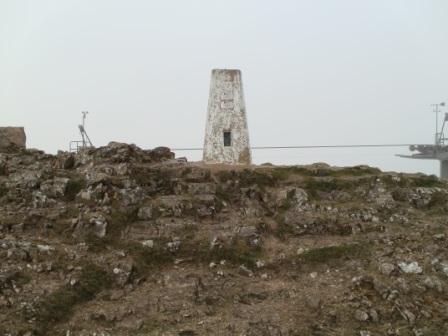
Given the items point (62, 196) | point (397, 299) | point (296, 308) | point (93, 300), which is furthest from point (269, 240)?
point (62, 196)

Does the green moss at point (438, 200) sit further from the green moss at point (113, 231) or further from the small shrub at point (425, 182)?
the green moss at point (113, 231)

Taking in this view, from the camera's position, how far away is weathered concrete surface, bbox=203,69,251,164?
88.6 feet

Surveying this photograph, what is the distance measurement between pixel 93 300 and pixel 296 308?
6399 millimetres

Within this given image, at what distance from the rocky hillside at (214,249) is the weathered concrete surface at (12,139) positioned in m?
1.64

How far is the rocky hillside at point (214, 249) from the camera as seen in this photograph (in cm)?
1638

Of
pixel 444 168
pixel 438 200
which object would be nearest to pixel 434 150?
pixel 444 168

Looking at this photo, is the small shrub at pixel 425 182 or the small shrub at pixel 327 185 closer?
the small shrub at pixel 327 185

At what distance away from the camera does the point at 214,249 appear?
19531 mm

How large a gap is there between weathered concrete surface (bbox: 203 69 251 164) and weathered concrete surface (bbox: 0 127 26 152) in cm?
940

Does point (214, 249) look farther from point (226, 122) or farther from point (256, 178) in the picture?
point (226, 122)

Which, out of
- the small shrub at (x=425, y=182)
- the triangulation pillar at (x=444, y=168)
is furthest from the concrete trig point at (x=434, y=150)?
the small shrub at (x=425, y=182)

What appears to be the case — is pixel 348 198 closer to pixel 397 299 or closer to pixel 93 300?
pixel 397 299

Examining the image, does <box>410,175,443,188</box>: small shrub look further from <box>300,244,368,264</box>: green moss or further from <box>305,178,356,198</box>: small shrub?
<box>300,244,368,264</box>: green moss

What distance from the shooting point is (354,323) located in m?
16.4
